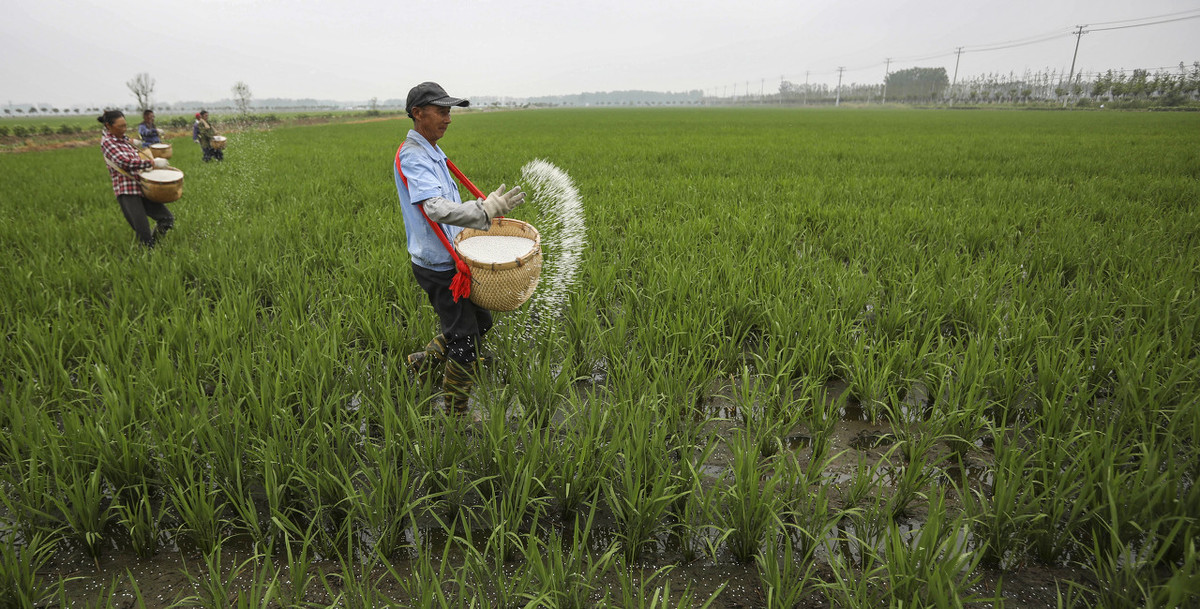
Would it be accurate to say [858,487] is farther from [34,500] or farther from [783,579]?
[34,500]

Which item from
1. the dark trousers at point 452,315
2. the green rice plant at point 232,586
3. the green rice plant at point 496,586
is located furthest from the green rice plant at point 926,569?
the dark trousers at point 452,315

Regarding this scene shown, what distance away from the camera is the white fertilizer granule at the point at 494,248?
1.97m

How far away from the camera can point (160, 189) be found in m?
4.17

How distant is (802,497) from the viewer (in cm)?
163

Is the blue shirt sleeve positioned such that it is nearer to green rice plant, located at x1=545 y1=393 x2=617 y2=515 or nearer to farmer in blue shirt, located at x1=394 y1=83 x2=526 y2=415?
farmer in blue shirt, located at x1=394 y1=83 x2=526 y2=415

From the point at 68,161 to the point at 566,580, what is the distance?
53.8ft

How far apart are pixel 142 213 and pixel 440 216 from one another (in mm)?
3896

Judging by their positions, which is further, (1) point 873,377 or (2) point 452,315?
(1) point 873,377

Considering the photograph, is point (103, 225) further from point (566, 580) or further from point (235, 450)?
point (566, 580)

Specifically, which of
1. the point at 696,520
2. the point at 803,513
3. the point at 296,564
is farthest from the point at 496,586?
the point at 803,513

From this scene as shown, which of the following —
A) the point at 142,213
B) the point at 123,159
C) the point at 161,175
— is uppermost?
the point at 123,159

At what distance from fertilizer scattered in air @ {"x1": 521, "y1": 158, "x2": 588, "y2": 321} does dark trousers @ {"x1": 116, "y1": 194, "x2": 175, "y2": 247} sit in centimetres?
308

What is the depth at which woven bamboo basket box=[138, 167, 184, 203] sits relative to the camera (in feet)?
13.5

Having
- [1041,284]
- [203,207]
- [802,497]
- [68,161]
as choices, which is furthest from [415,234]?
[68,161]
